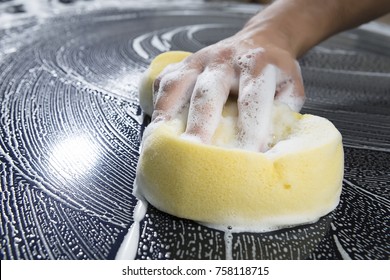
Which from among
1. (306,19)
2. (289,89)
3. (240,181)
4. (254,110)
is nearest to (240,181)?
(240,181)

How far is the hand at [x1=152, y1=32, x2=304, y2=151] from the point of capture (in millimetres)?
701

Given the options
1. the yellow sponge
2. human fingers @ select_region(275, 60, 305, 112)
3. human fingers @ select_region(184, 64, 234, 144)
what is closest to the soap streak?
the yellow sponge

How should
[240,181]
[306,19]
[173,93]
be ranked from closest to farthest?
1. [240,181]
2. [173,93]
3. [306,19]

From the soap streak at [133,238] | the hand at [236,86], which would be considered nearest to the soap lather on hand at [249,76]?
the hand at [236,86]

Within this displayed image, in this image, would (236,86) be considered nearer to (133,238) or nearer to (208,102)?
(208,102)

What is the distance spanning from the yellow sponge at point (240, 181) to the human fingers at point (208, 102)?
0.09ft

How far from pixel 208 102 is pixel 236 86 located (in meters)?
0.08

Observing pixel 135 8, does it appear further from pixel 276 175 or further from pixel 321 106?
pixel 276 175

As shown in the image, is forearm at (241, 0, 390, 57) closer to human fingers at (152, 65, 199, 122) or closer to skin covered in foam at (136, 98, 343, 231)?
human fingers at (152, 65, 199, 122)

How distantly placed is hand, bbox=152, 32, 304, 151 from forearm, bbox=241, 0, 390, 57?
0.19 ft

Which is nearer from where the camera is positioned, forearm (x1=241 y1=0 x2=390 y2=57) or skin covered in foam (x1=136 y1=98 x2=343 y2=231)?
skin covered in foam (x1=136 y1=98 x2=343 y2=231)

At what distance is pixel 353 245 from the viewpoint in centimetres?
64

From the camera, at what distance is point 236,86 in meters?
0.77

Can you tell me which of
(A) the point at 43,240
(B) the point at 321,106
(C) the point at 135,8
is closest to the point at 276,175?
(A) the point at 43,240
